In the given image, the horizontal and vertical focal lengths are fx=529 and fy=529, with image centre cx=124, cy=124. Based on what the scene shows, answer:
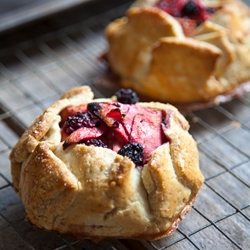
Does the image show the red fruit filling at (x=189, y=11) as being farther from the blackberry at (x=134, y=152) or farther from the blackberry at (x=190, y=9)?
the blackberry at (x=134, y=152)

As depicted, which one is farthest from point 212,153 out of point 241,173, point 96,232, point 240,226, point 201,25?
point 96,232

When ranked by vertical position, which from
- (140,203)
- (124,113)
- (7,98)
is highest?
(124,113)

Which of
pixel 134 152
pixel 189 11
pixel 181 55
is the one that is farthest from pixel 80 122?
pixel 189 11

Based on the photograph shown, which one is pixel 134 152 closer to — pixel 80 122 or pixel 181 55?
pixel 80 122

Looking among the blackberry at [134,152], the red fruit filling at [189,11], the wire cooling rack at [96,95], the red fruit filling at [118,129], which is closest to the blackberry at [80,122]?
the red fruit filling at [118,129]

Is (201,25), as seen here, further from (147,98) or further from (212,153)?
(212,153)

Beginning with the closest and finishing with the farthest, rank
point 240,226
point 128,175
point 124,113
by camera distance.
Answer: point 128,175
point 124,113
point 240,226

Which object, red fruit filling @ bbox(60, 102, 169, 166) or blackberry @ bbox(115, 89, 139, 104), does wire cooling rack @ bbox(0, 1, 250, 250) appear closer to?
red fruit filling @ bbox(60, 102, 169, 166)
